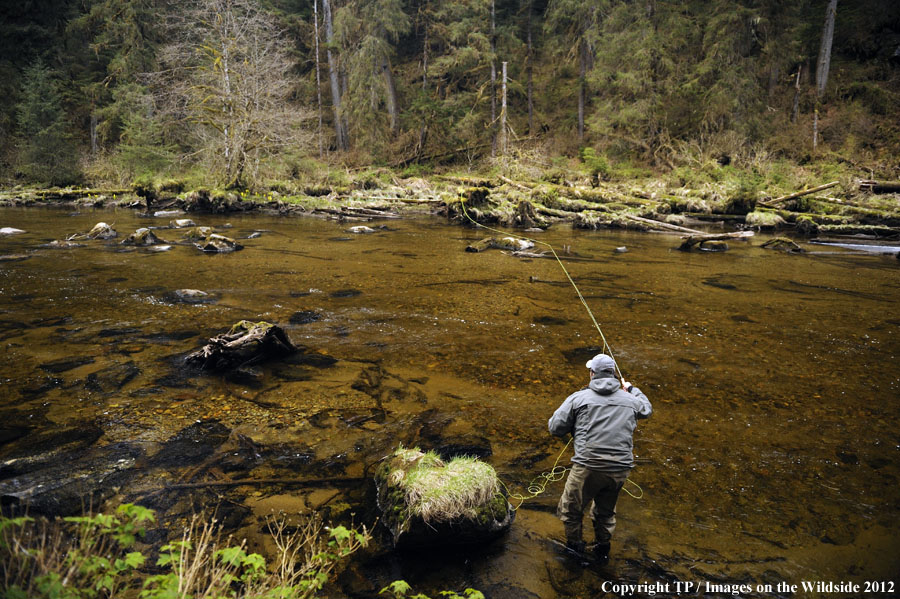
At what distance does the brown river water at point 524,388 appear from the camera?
357cm

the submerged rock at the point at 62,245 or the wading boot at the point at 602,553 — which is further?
the submerged rock at the point at 62,245

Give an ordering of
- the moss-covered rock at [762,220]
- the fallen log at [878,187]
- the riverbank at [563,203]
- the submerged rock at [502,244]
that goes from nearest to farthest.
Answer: the submerged rock at [502,244] < the fallen log at [878,187] < the riverbank at [563,203] < the moss-covered rock at [762,220]

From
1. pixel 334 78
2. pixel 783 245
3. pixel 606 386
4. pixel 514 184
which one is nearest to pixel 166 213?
pixel 514 184

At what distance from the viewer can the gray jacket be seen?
3537mm

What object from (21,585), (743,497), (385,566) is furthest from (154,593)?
(743,497)

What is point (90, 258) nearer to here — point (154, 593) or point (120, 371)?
point (120, 371)

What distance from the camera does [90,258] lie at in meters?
12.8

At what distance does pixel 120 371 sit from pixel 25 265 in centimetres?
844

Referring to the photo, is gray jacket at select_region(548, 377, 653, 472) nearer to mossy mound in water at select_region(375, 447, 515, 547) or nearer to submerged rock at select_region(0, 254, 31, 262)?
mossy mound in water at select_region(375, 447, 515, 547)

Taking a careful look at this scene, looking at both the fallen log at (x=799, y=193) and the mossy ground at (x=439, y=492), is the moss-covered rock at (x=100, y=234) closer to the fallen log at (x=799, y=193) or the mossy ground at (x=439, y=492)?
the mossy ground at (x=439, y=492)

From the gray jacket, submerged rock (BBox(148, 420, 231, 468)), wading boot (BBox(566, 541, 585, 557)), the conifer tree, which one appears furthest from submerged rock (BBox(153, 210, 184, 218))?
wading boot (BBox(566, 541, 585, 557))

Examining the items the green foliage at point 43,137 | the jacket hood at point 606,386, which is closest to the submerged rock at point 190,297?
the jacket hood at point 606,386

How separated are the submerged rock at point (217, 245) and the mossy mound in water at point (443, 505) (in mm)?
Result: 12693

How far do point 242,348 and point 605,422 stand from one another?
4.85 metres
